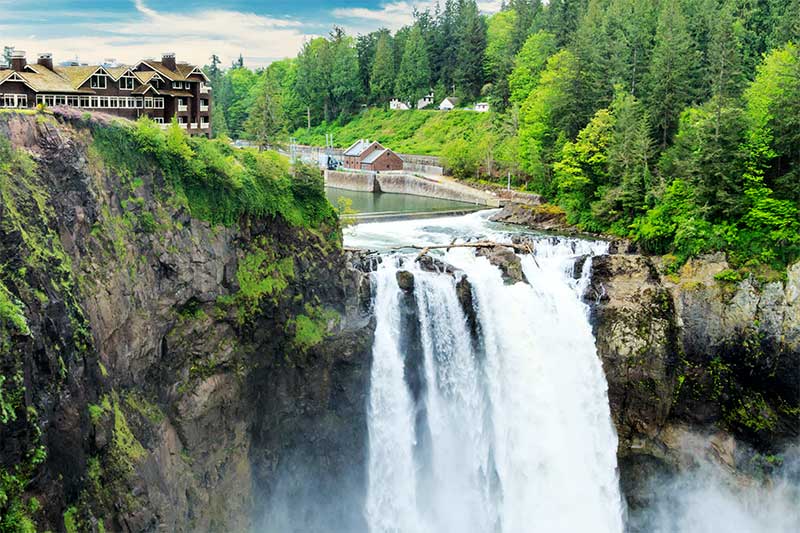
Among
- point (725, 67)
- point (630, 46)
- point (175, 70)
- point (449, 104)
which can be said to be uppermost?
point (630, 46)

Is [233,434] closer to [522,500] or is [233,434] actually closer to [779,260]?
[522,500]

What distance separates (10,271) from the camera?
19.5m

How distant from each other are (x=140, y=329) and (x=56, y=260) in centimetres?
428

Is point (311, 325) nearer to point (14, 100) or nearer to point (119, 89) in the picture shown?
point (119, 89)

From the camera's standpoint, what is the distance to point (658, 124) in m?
46.9

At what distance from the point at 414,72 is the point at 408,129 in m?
11.6

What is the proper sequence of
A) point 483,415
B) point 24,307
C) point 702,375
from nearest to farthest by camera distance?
point 24,307 < point 483,415 < point 702,375

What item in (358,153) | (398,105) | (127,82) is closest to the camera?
(127,82)

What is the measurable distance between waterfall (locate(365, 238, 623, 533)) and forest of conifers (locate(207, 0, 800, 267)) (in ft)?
32.0

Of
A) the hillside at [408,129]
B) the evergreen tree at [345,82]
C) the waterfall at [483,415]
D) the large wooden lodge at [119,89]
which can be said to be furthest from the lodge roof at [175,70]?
the evergreen tree at [345,82]

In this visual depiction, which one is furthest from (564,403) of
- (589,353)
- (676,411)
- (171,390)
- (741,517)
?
(171,390)

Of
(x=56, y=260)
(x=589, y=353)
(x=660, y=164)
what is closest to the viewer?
(x=56, y=260)

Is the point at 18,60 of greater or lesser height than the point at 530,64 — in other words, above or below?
below

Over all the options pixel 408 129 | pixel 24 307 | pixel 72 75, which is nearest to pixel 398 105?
pixel 408 129
